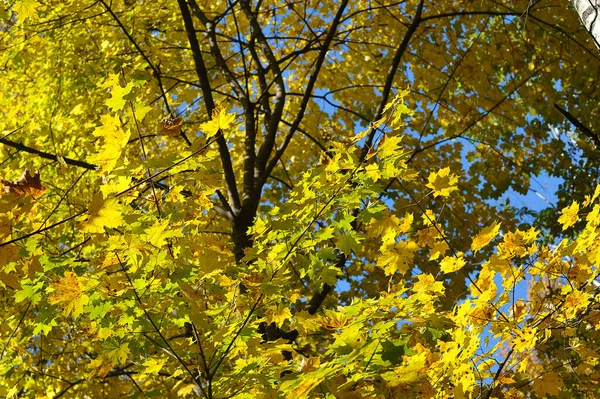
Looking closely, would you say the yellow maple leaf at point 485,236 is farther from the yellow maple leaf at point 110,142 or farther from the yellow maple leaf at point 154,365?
the yellow maple leaf at point 110,142

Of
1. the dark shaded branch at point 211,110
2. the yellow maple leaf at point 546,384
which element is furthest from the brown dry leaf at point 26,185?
the dark shaded branch at point 211,110

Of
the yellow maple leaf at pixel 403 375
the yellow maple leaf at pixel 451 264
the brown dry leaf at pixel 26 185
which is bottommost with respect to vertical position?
the yellow maple leaf at pixel 403 375

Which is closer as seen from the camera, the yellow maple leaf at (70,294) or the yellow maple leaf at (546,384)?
the yellow maple leaf at (70,294)

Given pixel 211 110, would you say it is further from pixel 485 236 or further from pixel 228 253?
pixel 485 236

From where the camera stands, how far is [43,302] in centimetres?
228

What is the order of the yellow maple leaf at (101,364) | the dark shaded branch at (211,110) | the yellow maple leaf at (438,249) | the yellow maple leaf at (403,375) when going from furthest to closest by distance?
the dark shaded branch at (211,110) < the yellow maple leaf at (438,249) < the yellow maple leaf at (101,364) < the yellow maple leaf at (403,375)

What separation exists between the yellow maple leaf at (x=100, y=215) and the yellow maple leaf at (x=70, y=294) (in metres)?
0.28

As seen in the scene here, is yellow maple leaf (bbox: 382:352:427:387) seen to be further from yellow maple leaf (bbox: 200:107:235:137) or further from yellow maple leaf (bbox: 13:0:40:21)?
yellow maple leaf (bbox: 13:0:40:21)

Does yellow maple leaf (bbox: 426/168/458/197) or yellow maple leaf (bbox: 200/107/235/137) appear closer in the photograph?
yellow maple leaf (bbox: 200/107/235/137)

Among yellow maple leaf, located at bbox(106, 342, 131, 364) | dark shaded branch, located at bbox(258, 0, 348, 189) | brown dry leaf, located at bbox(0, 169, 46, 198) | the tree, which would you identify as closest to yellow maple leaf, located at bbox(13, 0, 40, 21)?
the tree

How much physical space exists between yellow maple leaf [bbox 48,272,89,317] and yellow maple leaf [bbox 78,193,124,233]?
0.28 metres

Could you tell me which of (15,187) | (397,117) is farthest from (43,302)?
(397,117)

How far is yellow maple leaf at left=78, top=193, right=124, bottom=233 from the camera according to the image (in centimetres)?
161

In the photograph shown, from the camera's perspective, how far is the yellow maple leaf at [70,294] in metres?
1.81
